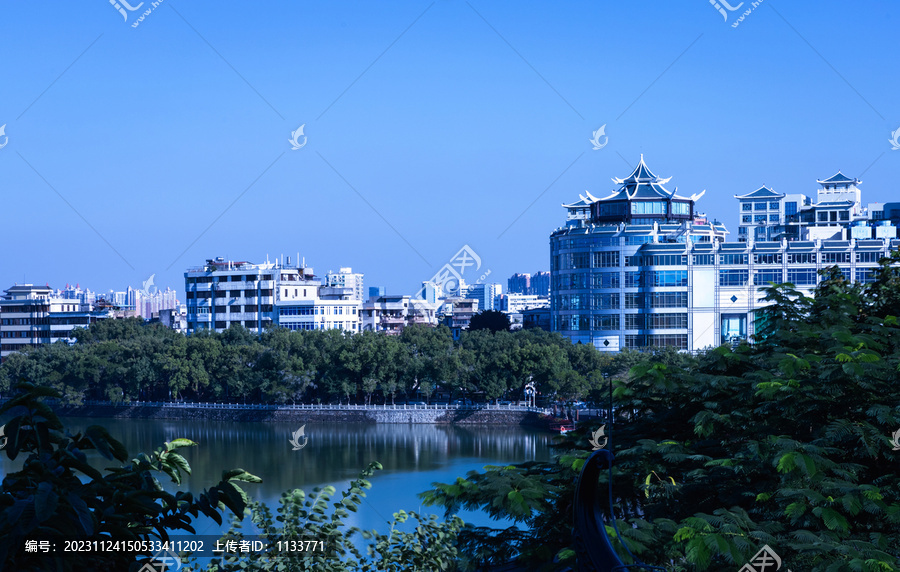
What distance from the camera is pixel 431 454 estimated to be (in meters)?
16.2

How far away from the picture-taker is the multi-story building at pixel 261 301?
28.7 m

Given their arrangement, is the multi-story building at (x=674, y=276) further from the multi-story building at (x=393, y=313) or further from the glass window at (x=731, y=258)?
the multi-story building at (x=393, y=313)

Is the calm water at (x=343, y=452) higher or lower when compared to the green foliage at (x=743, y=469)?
lower

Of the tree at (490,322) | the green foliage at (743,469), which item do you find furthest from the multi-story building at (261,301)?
the green foliage at (743,469)

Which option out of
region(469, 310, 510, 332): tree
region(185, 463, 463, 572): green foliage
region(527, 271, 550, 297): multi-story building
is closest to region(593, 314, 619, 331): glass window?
region(469, 310, 510, 332): tree

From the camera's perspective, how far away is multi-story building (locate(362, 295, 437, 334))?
36250mm

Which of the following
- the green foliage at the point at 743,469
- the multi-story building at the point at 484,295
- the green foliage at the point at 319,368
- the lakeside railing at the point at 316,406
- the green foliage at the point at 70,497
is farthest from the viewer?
the multi-story building at the point at 484,295

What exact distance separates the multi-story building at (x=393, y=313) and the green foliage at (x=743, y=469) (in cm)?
3160

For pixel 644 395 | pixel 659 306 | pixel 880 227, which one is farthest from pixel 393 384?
pixel 644 395

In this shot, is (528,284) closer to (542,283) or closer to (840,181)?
(542,283)

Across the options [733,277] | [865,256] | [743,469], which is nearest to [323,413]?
[733,277]

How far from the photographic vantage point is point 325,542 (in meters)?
2.47

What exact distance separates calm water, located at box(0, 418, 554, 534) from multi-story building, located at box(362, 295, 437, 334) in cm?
1564

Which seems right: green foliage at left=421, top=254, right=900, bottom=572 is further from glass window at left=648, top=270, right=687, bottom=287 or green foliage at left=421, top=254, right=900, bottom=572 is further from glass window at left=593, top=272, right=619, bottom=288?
glass window at left=593, top=272, right=619, bottom=288
